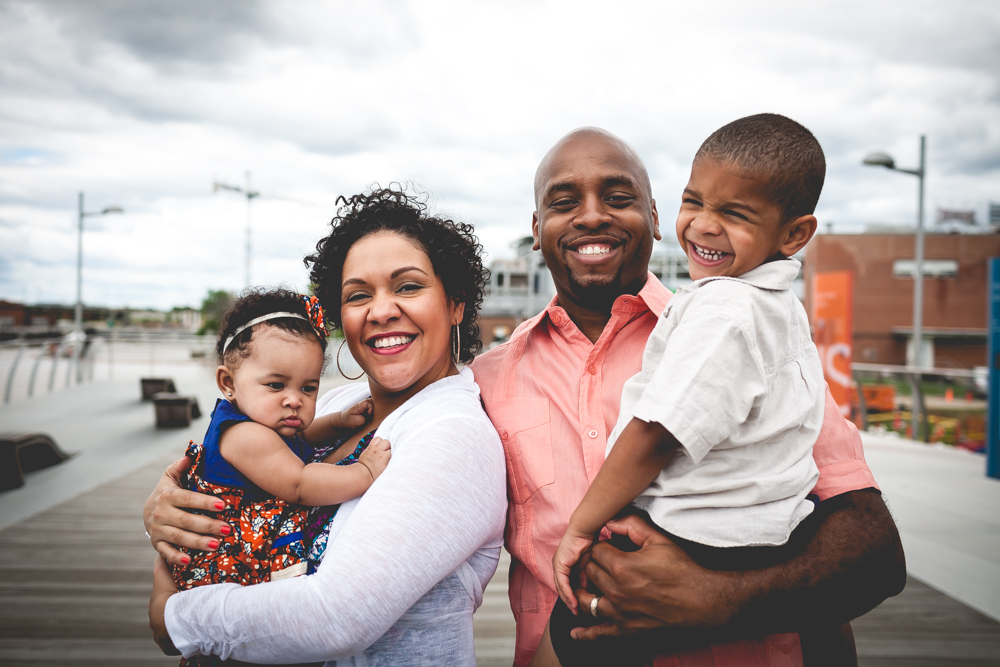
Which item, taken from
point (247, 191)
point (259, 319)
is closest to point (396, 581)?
point (259, 319)

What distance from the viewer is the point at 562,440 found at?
1687 millimetres

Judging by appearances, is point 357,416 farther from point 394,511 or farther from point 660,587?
point 660,587

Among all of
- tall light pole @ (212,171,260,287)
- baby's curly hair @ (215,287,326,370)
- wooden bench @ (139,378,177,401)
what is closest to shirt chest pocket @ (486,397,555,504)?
baby's curly hair @ (215,287,326,370)

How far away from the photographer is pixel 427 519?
129 centimetres

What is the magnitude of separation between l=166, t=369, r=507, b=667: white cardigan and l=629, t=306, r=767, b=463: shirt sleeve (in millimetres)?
476

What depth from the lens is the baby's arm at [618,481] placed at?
120 cm

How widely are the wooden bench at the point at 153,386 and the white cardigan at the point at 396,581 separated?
481 inches

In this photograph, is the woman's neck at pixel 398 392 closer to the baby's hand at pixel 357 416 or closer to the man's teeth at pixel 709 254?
the baby's hand at pixel 357 416

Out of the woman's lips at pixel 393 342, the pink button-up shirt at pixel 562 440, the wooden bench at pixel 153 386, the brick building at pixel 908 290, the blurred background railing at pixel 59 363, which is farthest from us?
the brick building at pixel 908 290

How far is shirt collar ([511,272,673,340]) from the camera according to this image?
1.77 metres

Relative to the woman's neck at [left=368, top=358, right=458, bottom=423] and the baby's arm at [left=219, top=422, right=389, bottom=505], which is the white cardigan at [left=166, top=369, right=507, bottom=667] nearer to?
the baby's arm at [left=219, top=422, right=389, bottom=505]

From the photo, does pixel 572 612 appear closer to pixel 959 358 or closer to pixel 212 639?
pixel 212 639

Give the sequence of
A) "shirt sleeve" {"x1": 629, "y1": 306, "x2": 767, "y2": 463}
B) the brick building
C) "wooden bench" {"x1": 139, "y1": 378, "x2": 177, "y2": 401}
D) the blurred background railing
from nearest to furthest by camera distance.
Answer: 1. "shirt sleeve" {"x1": 629, "y1": 306, "x2": 767, "y2": 463}
2. the blurred background railing
3. "wooden bench" {"x1": 139, "y1": 378, "x2": 177, "y2": 401}
4. the brick building

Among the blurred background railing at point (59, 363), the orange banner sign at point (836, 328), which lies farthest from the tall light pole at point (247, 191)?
the orange banner sign at point (836, 328)
